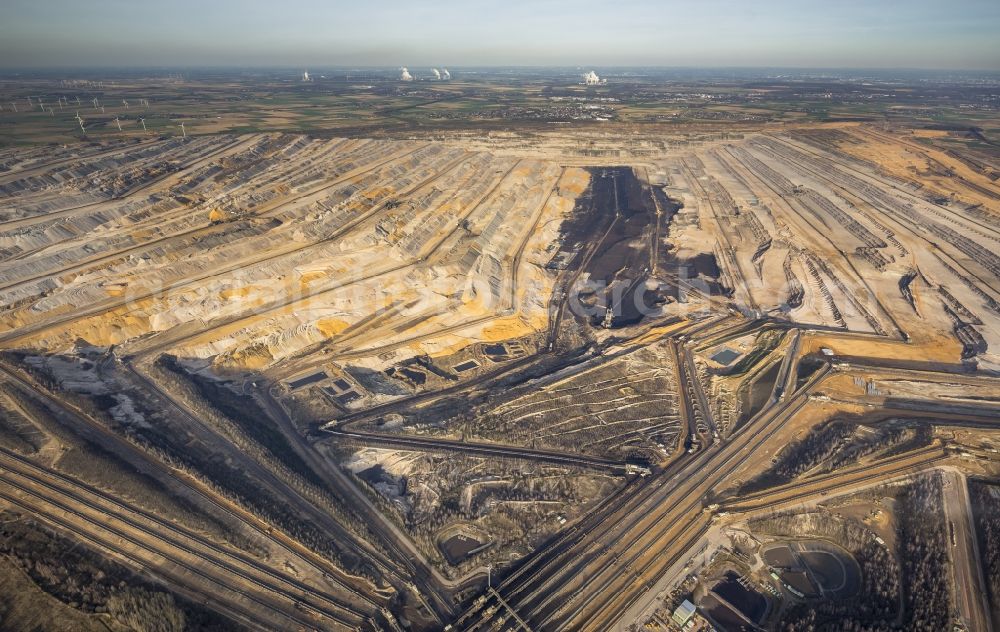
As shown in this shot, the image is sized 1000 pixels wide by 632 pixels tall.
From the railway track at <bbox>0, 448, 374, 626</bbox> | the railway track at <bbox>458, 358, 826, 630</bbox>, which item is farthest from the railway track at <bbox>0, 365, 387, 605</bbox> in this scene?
the railway track at <bbox>458, 358, 826, 630</bbox>

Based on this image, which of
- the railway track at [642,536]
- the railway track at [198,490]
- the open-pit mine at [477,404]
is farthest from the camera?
the railway track at [198,490]

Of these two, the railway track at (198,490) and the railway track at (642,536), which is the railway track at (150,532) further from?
the railway track at (642,536)

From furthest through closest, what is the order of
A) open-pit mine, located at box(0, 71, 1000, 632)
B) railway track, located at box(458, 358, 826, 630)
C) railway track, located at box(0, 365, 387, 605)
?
railway track, located at box(0, 365, 387, 605)
open-pit mine, located at box(0, 71, 1000, 632)
railway track, located at box(458, 358, 826, 630)

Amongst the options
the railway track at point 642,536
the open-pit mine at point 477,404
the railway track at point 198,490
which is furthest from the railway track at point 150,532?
the railway track at point 642,536

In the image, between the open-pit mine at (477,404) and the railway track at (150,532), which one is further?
the open-pit mine at (477,404)

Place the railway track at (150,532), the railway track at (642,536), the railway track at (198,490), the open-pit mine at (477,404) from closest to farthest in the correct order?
the railway track at (150,532) → the railway track at (642,536) → the open-pit mine at (477,404) → the railway track at (198,490)

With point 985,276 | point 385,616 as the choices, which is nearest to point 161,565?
point 385,616

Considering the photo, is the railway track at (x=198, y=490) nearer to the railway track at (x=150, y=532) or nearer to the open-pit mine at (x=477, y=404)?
the open-pit mine at (x=477, y=404)

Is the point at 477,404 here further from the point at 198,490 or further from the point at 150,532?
the point at 150,532

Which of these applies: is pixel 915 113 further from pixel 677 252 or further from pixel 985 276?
pixel 677 252

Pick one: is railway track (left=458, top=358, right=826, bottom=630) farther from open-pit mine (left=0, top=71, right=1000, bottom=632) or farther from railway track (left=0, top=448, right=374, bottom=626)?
railway track (left=0, top=448, right=374, bottom=626)
